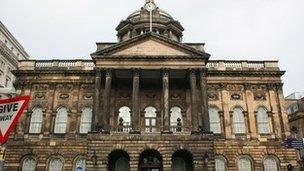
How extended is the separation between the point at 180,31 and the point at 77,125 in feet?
62.6

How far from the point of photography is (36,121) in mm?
32500

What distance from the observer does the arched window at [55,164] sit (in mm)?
30845

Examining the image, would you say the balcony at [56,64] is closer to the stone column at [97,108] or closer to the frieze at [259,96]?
the stone column at [97,108]

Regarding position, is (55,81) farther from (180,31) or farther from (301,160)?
(301,160)

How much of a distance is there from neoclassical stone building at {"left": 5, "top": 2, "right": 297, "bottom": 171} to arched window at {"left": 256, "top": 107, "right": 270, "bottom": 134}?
9 cm

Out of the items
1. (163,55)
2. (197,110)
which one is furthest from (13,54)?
(197,110)

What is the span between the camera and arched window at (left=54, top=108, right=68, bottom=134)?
32125 mm

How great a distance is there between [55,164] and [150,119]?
30.4ft

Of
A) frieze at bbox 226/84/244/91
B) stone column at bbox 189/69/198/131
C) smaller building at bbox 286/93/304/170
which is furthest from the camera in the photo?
smaller building at bbox 286/93/304/170

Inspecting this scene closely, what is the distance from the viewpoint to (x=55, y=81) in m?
33.6

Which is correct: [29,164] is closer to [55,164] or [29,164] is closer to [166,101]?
[55,164]

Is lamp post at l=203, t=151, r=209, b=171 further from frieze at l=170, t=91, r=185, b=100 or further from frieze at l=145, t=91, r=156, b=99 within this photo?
frieze at l=145, t=91, r=156, b=99

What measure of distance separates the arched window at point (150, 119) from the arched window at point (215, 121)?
526cm

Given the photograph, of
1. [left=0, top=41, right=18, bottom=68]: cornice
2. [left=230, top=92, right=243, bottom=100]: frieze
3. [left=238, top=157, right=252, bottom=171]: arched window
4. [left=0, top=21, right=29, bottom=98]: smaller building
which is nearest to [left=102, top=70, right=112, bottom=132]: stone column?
[left=230, top=92, right=243, bottom=100]: frieze
